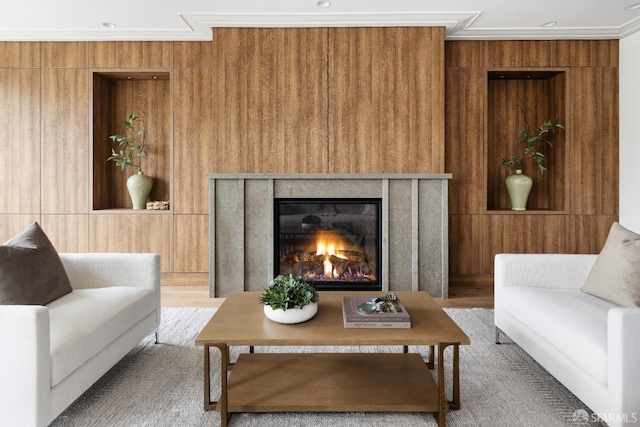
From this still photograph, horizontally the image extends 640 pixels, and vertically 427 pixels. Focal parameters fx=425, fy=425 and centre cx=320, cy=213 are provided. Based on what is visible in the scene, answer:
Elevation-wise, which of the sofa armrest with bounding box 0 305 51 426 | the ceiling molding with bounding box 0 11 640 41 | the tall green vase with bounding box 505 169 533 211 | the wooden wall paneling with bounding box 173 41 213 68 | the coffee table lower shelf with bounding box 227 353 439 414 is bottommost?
the coffee table lower shelf with bounding box 227 353 439 414

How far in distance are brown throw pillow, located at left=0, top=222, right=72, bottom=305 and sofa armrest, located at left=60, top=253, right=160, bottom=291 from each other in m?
0.22

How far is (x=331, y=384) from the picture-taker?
1938mm

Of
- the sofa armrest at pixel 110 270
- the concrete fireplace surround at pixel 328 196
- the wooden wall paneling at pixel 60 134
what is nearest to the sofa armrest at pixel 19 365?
the sofa armrest at pixel 110 270

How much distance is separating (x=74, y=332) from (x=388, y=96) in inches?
123

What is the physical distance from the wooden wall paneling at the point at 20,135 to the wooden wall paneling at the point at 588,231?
5392 mm

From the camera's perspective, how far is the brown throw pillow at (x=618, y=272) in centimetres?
208

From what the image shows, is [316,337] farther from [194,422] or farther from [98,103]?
[98,103]

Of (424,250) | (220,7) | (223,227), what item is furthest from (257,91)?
(424,250)

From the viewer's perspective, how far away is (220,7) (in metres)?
3.59

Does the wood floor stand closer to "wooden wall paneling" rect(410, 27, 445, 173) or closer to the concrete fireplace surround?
the concrete fireplace surround

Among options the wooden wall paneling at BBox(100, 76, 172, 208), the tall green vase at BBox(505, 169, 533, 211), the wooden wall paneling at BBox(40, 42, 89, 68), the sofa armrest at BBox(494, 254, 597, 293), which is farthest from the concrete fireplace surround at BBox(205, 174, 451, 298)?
the wooden wall paneling at BBox(40, 42, 89, 68)

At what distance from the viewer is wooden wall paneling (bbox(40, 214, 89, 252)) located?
429 cm

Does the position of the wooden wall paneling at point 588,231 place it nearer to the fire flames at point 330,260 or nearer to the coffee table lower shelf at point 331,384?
the fire flames at point 330,260

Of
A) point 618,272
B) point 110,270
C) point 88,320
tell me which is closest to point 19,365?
point 88,320
